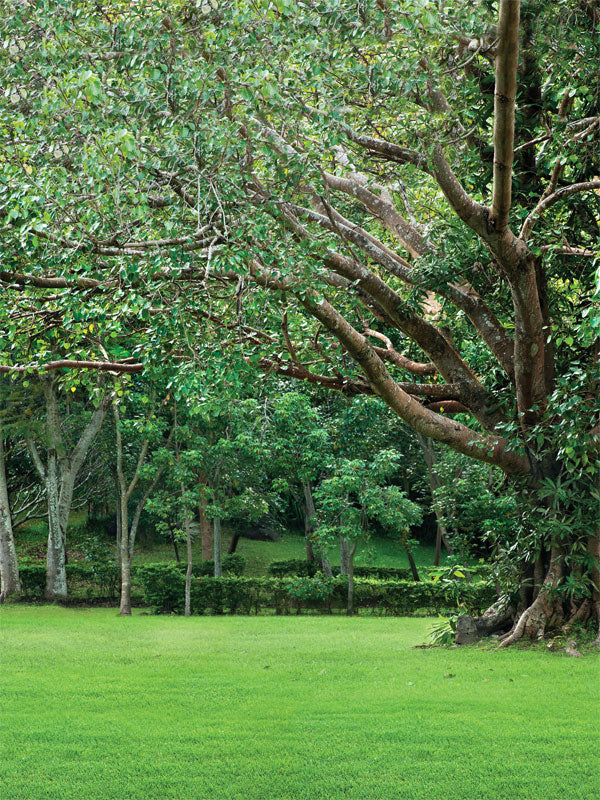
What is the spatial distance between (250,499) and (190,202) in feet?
41.5

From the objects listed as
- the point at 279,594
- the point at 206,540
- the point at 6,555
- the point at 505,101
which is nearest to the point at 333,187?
the point at 505,101

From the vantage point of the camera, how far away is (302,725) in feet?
19.4

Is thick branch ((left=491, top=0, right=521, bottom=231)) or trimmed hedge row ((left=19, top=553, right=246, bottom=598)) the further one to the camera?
trimmed hedge row ((left=19, top=553, right=246, bottom=598))

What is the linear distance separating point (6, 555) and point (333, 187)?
14.3 m

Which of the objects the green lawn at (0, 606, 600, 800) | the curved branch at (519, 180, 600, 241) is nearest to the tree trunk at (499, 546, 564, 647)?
the green lawn at (0, 606, 600, 800)

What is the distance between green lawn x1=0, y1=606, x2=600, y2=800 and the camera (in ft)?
15.3

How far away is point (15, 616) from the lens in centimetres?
1619

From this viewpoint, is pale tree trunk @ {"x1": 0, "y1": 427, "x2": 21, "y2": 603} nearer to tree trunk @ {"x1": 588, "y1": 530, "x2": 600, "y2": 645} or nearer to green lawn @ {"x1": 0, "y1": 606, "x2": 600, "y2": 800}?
green lawn @ {"x1": 0, "y1": 606, "x2": 600, "y2": 800}

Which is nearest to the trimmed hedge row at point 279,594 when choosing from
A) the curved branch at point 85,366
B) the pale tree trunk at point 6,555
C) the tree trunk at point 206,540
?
the pale tree trunk at point 6,555

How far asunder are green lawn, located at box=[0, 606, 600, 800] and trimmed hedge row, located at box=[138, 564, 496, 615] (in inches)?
283

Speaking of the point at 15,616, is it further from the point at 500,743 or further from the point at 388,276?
the point at 500,743

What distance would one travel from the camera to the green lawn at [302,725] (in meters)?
4.67

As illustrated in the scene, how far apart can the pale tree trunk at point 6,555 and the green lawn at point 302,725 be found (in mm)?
9135

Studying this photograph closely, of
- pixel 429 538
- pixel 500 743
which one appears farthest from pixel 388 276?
pixel 429 538
